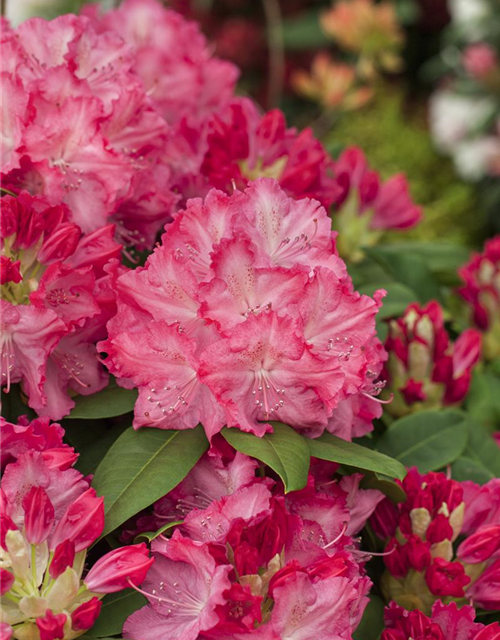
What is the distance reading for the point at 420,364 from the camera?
81 cm

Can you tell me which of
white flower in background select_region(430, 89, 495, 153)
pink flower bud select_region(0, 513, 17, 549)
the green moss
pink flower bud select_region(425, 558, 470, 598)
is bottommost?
white flower in background select_region(430, 89, 495, 153)

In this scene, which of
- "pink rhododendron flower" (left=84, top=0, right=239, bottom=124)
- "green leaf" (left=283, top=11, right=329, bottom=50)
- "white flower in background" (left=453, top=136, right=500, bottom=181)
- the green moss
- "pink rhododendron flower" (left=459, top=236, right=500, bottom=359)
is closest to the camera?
"pink rhododendron flower" (left=84, top=0, right=239, bottom=124)

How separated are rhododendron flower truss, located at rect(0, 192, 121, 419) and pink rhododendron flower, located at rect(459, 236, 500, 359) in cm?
→ 50

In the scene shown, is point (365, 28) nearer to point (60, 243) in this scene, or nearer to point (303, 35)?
point (303, 35)

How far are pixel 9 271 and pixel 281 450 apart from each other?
0.68ft

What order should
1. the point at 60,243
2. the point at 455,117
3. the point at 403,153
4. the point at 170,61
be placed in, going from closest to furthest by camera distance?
the point at 60,243, the point at 170,61, the point at 403,153, the point at 455,117

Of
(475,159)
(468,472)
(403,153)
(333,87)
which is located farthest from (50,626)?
(475,159)

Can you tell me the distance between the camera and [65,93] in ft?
2.21

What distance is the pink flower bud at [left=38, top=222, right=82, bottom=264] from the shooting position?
60cm

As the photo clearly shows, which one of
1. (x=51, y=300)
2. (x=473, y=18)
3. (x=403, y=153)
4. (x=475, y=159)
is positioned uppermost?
(x=51, y=300)

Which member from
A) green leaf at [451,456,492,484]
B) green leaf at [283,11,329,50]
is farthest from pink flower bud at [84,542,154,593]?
green leaf at [283,11,329,50]

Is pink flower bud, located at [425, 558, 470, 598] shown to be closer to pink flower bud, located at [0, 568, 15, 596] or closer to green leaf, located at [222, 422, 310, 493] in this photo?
green leaf, located at [222, 422, 310, 493]

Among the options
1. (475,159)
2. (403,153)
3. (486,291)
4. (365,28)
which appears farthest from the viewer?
(475,159)

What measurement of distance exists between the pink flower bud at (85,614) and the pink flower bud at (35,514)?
46 mm
